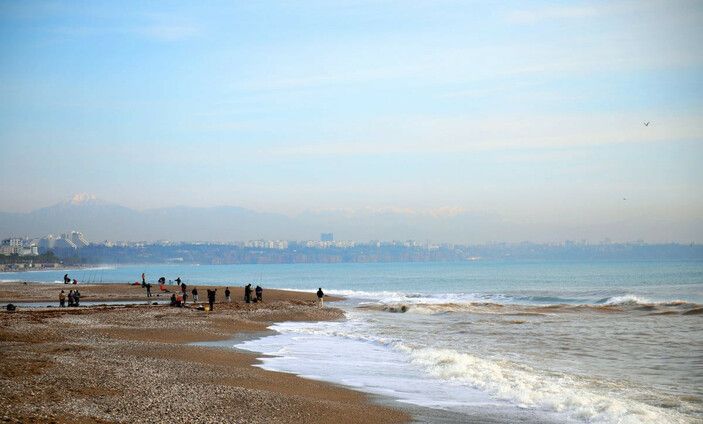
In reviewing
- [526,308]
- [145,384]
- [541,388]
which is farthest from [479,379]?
[526,308]

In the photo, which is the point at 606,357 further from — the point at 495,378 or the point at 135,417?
the point at 135,417

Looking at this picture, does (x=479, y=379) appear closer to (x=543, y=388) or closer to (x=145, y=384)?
(x=543, y=388)

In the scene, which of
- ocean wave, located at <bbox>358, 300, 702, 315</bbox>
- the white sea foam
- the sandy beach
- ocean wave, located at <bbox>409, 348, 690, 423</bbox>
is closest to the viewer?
the sandy beach

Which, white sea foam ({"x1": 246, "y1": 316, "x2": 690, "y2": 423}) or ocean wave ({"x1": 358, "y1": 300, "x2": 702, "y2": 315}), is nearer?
white sea foam ({"x1": 246, "y1": 316, "x2": 690, "y2": 423})

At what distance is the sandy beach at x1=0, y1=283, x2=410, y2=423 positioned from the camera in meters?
12.1

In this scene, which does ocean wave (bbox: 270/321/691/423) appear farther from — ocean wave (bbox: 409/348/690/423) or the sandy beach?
the sandy beach

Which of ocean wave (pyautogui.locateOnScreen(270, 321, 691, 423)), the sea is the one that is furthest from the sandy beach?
ocean wave (pyautogui.locateOnScreen(270, 321, 691, 423))

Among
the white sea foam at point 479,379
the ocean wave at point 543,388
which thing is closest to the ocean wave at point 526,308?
the white sea foam at point 479,379

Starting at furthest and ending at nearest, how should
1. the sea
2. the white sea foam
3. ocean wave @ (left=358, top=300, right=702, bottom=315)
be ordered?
ocean wave @ (left=358, top=300, right=702, bottom=315)
the sea
the white sea foam

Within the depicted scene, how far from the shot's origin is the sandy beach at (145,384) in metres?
12.1

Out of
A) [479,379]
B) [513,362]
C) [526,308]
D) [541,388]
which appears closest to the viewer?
[541,388]

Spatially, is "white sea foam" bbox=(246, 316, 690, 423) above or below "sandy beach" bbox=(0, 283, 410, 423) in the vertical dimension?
below

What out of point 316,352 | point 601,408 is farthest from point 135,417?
point 316,352

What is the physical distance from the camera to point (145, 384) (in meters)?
15.0
